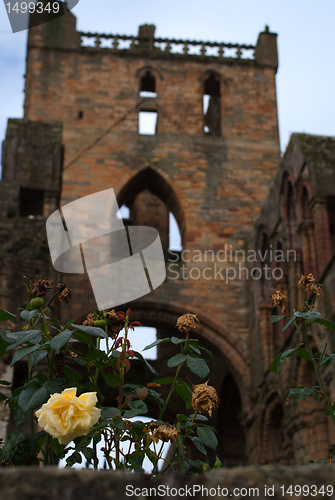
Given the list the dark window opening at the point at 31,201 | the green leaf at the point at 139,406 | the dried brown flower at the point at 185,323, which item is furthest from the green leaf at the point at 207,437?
the dark window opening at the point at 31,201

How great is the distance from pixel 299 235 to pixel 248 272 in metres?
2.71

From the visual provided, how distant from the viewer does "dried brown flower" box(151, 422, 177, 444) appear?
71.1 inches

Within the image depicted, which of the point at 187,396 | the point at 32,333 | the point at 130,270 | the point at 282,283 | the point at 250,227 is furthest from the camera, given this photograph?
the point at 250,227

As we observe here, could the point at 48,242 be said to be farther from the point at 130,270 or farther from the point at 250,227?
the point at 250,227

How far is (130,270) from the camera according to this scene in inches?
567

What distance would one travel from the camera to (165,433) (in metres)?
1.81

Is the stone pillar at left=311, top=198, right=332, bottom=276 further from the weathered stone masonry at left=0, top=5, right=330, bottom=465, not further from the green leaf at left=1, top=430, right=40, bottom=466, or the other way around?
the green leaf at left=1, top=430, right=40, bottom=466

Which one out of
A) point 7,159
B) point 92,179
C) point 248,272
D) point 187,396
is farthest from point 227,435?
point 187,396

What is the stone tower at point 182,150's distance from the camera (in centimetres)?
1451

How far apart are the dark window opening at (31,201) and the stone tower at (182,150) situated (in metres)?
0.25

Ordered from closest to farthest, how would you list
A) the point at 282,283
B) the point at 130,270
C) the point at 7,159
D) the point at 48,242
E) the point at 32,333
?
the point at 32,333, the point at 48,242, the point at 7,159, the point at 282,283, the point at 130,270

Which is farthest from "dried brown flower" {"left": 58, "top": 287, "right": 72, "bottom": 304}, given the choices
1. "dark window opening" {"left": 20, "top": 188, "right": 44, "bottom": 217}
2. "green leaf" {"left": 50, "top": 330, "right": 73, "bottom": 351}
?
"dark window opening" {"left": 20, "top": 188, "right": 44, "bottom": 217}

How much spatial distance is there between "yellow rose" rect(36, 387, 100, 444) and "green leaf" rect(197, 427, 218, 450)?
12.4 inches

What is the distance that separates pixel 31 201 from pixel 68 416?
32.4ft
